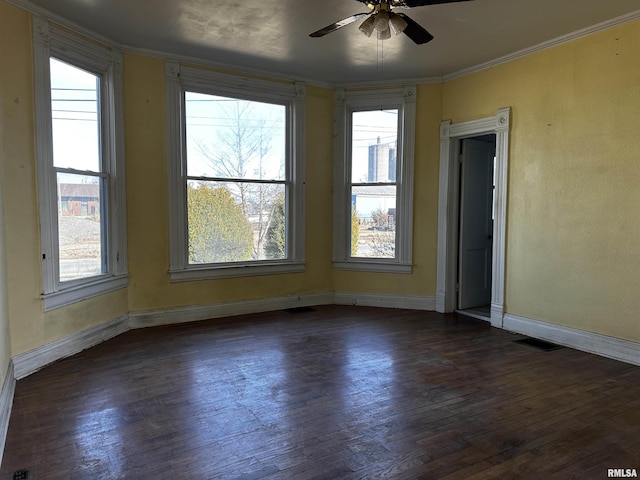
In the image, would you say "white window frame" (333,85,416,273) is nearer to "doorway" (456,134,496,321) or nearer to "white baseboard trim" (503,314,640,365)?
"doorway" (456,134,496,321)

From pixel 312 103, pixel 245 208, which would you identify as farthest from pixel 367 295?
pixel 312 103

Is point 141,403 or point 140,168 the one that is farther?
point 140,168

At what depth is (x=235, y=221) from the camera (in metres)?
5.37

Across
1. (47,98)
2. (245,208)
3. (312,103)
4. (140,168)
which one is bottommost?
(245,208)

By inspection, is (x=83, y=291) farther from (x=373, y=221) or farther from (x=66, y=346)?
(x=373, y=221)

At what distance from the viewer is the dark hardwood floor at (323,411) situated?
7.43 ft

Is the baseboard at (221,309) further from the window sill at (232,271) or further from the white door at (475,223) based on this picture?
the white door at (475,223)

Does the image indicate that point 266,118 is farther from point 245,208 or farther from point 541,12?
point 541,12

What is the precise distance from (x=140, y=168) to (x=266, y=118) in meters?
1.68

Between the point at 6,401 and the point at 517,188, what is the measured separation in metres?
4.83

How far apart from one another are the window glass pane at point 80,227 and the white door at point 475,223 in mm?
4239

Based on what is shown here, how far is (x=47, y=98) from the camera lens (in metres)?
3.69

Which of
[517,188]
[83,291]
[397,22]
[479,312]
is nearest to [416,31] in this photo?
[397,22]

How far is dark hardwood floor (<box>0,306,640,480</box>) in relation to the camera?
89.1 inches
